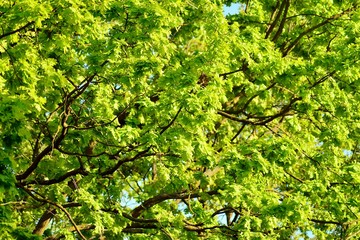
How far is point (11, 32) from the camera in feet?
37.8

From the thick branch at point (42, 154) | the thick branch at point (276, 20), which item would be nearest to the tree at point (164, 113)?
the thick branch at point (42, 154)

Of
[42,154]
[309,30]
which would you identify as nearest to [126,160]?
[42,154]

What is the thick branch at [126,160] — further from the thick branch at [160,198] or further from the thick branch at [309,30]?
the thick branch at [309,30]

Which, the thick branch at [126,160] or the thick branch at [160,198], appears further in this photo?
the thick branch at [160,198]

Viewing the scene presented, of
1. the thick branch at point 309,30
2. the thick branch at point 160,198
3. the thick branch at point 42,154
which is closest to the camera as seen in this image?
the thick branch at point 42,154

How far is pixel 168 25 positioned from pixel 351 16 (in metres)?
6.73

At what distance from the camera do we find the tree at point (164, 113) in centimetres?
1275

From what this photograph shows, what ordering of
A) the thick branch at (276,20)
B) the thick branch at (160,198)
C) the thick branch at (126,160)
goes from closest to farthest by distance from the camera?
the thick branch at (126,160), the thick branch at (160,198), the thick branch at (276,20)

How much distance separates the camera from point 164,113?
13352 mm

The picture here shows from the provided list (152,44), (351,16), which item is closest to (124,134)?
(152,44)

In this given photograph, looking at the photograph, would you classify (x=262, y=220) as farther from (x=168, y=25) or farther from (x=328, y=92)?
(x=168, y=25)

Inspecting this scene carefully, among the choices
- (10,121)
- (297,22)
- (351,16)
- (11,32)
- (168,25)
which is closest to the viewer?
(10,121)

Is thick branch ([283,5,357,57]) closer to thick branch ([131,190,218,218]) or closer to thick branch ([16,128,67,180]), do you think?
thick branch ([131,190,218,218])

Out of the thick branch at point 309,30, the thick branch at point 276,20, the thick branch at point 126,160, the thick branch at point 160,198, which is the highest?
the thick branch at point 276,20
